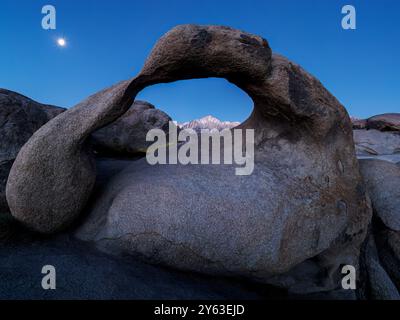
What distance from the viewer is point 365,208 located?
2811 millimetres

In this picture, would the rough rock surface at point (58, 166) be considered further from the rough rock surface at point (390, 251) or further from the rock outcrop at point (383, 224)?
the rough rock surface at point (390, 251)

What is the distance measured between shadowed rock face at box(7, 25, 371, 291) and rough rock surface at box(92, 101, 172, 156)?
423 centimetres

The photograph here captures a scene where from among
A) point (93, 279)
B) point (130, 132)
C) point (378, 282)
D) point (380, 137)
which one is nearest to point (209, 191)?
point (93, 279)

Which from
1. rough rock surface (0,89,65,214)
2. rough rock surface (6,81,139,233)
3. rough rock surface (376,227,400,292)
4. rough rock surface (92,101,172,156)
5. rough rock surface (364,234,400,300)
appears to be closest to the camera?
rough rock surface (6,81,139,233)

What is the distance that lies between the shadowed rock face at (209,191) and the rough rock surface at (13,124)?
87 centimetres

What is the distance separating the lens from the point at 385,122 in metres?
11.8

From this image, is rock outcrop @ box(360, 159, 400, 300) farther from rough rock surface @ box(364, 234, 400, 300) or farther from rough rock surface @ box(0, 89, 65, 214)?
rough rock surface @ box(0, 89, 65, 214)

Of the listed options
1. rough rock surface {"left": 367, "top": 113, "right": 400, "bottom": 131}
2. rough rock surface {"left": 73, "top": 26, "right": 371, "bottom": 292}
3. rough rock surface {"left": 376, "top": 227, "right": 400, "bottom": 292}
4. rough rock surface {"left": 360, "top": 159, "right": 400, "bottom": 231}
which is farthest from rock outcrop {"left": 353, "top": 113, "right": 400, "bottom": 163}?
rough rock surface {"left": 73, "top": 26, "right": 371, "bottom": 292}

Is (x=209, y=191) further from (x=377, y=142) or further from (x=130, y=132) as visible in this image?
(x=377, y=142)

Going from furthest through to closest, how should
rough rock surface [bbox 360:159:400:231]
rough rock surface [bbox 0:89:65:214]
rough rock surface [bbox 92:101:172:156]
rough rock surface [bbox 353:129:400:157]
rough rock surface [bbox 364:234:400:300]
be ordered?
1. rough rock surface [bbox 353:129:400:157]
2. rough rock surface [bbox 92:101:172:156]
3. rough rock surface [bbox 360:159:400:231]
4. rough rock surface [bbox 0:89:65:214]
5. rough rock surface [bbox 364:234:400:300]

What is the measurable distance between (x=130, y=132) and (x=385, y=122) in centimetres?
1144

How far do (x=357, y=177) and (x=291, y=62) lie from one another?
4.69 ft

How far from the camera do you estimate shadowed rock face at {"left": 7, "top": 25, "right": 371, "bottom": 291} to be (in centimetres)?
211
